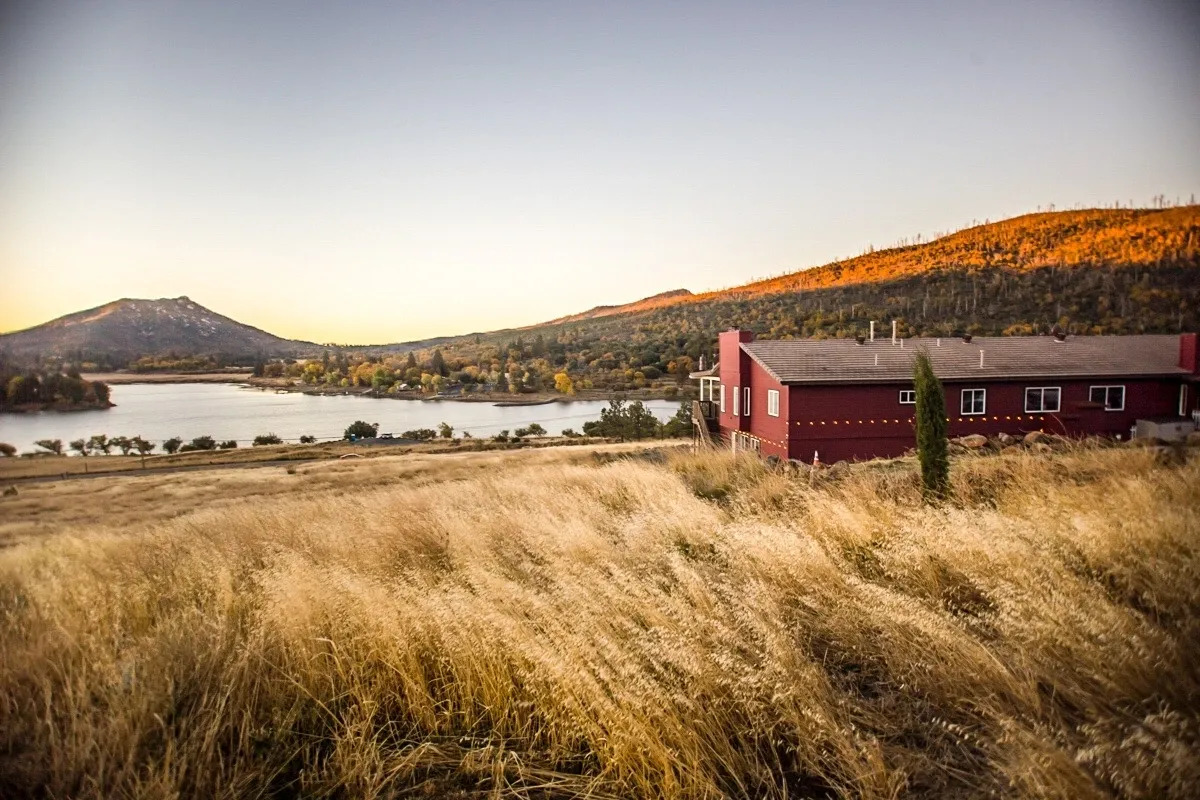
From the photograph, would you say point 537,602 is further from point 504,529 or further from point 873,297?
point 873,297

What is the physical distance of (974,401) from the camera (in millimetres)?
20438

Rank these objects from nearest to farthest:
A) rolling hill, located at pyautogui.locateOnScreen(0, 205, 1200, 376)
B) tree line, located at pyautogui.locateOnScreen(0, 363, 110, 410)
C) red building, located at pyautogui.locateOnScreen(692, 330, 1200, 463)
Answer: tree line, located at pyautogui.locateOnScreen(0, 363, 110, 410), red building, located at pyautogui.locateOnScreen(692, 330, 1200, 463), rolling hill, located at pyautogui.locateOnScreen(0, 205, 1200, 376)

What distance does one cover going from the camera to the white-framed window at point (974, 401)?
20.4 metres

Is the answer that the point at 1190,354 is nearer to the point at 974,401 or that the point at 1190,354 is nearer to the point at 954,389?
the point at 974,401

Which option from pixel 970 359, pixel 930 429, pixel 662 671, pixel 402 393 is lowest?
pixel 402 393

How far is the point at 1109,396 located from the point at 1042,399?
8.99ft

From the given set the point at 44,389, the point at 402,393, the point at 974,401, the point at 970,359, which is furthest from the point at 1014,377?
the point at 402,393

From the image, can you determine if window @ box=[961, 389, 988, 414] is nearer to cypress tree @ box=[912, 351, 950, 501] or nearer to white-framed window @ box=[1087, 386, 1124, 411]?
white-framed window @ box=[1087, 386, 1124, 411]

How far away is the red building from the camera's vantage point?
20.0 m

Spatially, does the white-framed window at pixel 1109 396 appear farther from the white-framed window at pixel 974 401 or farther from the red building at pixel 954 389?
the white-framed window at pixel 974 401

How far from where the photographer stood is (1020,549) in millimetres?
2795

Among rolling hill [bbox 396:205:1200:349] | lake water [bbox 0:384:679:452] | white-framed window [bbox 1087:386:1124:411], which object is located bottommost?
lake water [bbox 0:384:679:452]

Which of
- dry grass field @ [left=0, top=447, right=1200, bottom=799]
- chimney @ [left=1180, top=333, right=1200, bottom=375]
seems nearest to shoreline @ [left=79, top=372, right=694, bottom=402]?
chimney @ [left=1180, top=333, right=1200, bottom=375]

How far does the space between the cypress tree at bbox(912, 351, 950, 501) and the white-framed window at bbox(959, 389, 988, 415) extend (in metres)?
11.8
